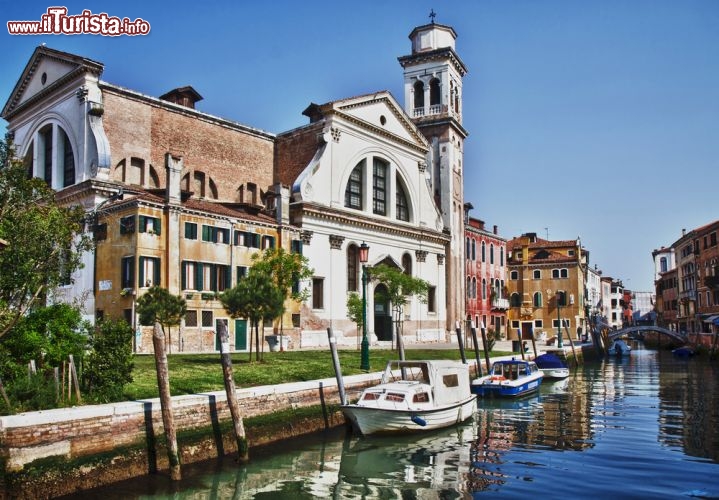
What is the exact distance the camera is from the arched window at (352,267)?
125ft

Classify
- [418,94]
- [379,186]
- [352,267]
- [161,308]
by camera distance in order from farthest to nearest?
[418,94] → [379,186] → [352,267] → [161,308]

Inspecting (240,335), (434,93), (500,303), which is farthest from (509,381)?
(500,303)

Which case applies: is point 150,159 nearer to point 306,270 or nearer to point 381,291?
point 306,270

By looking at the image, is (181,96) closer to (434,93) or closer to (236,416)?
(434,93)

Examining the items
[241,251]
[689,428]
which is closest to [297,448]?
[689,428]

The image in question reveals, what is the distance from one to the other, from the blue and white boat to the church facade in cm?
693

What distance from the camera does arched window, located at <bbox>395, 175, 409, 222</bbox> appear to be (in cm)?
4283

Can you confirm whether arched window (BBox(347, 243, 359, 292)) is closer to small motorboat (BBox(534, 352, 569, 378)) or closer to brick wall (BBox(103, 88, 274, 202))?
brick wall (BBox(103, 88, 274, 202))

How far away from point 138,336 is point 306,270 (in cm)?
735

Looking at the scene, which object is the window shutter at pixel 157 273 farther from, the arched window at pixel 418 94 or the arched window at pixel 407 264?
the arched window at pixel 418 94

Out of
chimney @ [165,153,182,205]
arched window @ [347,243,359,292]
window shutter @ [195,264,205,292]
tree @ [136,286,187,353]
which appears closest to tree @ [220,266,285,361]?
tree @ [136,286,187,353]

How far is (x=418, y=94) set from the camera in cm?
4934

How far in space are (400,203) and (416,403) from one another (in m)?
27.3

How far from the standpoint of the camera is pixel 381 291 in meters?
40.2
